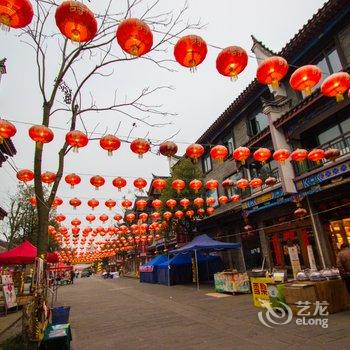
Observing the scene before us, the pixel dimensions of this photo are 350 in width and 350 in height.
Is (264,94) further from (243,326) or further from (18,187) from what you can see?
(18,187)

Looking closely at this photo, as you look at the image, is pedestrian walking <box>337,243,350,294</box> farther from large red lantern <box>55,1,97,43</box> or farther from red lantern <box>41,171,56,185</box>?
red lantern <box>41,171,56,185</box>

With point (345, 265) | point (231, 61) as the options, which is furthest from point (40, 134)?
point (345, 265)

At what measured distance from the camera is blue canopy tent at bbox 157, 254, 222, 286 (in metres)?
20.3

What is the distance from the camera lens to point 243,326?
6.88 meters

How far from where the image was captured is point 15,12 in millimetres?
4168

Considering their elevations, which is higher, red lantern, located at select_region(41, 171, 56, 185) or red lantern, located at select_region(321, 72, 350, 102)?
red lantern, located at select_region(321, 72, 350, 102)

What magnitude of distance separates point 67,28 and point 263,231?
581 inches

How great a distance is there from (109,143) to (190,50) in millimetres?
3659

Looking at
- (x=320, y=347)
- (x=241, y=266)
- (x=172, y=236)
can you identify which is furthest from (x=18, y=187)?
(x=320, y=347)

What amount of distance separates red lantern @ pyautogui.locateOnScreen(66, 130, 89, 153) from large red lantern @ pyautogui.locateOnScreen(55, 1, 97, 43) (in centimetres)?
332

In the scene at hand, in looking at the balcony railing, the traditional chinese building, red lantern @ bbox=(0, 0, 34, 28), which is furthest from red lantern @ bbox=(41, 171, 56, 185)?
the balcony railing

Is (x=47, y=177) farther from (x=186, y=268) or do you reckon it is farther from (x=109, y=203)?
(x=186, y=268)

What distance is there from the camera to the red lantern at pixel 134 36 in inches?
184

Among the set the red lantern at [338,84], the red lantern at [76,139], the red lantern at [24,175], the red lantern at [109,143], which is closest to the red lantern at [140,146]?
the red lantern at [109,143]
